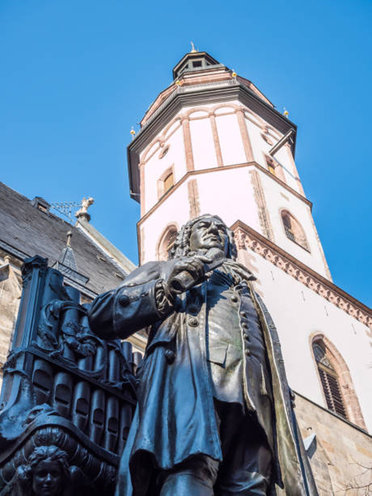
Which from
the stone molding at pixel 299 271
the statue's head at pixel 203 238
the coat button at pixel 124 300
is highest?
the stone molding at pixel 299 271

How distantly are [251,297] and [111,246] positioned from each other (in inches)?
694

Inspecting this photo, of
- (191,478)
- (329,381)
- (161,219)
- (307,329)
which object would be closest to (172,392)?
(191,478)

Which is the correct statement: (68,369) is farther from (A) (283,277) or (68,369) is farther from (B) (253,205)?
(B) (253,205)

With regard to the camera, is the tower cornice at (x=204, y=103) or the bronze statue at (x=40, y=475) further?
the tower cornice at (x=204, y=103)

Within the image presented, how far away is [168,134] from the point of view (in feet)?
76.1

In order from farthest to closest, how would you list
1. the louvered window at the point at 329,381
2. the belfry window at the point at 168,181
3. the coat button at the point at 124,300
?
the belfry window at the point at 168,181
the louvered window at the point at 329,381
the coat button at the point at 124,300

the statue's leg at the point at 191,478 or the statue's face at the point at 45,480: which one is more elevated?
the statue's face at the point at 45,480

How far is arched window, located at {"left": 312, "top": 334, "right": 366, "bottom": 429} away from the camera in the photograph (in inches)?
617

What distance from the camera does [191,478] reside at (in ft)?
8.96

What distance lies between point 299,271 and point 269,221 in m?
1.74

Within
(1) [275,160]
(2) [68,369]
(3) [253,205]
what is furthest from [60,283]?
(1) [275,160]

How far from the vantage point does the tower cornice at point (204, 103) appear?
23188 mm

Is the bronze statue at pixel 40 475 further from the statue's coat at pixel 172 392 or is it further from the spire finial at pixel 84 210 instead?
the spire finial at pixel 84 210

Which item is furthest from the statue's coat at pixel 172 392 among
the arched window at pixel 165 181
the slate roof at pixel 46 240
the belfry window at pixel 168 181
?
the arched window at pixel 165 181
